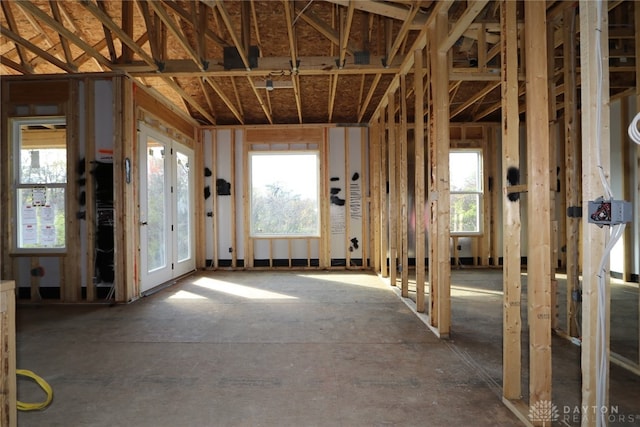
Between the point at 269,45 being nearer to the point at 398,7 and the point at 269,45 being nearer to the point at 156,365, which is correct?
the point at 398,7

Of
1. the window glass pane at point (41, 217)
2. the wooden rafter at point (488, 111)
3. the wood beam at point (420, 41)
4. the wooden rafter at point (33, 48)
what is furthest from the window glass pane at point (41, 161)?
the wooden rafter at point (488, 111)

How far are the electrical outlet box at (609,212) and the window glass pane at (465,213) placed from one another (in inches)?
268

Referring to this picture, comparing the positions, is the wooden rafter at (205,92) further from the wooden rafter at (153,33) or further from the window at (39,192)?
the window at (39,192)

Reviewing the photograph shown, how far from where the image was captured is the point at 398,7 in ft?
13.2

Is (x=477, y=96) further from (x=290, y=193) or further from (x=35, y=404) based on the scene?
(x=35, y=404)

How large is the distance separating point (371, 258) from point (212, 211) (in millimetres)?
3870

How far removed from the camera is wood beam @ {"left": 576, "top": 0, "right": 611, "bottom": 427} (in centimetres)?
172

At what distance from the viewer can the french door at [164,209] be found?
564 centimetres

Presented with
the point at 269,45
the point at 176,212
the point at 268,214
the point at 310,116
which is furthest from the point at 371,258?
the point at 269,45

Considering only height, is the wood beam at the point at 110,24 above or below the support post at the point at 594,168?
above

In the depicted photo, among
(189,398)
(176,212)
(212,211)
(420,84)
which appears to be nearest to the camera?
(189,398)

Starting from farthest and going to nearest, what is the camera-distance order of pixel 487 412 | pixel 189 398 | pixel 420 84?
pixel 420 84 → pixel 189 398 → pixel 487 412

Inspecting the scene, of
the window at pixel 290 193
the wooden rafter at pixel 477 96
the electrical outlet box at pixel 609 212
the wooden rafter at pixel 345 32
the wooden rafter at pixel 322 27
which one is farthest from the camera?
the window at pixel 290 193

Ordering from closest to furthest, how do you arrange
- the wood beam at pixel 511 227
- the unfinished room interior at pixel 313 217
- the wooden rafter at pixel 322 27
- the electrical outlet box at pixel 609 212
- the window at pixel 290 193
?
the electrical outlet box at pixel 609 212, the unfinished room interior at pixel 313 217, the wood beam at pixel 511 227, the wooden rafter at pixel 322 27, the window at pixel 290 193
